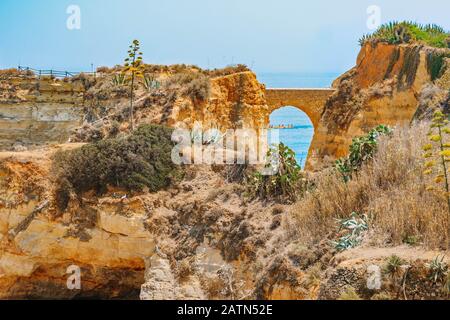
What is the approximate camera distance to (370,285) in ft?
28.5

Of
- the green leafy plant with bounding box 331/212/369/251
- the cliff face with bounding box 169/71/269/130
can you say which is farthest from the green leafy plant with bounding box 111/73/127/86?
the green leafy plant with bounding box 331/212/369/251

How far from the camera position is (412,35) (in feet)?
90.9

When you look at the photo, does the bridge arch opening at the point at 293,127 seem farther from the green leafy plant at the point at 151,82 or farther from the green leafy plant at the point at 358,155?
the green leafy plant at the point at 358,155

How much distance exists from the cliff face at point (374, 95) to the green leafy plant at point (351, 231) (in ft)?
41.3

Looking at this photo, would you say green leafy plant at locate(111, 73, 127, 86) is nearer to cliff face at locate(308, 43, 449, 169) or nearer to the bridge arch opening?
cliff face at locate(308, 43, 449, 169)

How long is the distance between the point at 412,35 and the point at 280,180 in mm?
16372

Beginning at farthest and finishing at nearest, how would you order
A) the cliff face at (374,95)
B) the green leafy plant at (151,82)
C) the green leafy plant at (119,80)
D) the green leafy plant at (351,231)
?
the green leafy plant at (119,80)
the cliff face at (374,95)
the green leafy plant at (151,82)
the green leafy plant at (351,231)

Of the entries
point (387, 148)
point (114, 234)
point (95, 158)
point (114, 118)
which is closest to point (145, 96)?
point (114, 118)

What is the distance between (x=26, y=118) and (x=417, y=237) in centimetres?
2153

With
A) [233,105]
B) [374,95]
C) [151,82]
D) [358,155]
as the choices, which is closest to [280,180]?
[358,155]

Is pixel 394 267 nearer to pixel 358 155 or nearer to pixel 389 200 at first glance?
pixel 389 200

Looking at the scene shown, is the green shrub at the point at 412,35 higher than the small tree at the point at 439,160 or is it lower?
higher

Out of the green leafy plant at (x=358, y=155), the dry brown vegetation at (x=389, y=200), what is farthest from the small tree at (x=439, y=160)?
the green leafy plant at (x=358, y=155)

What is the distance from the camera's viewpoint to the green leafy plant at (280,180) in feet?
44.8
